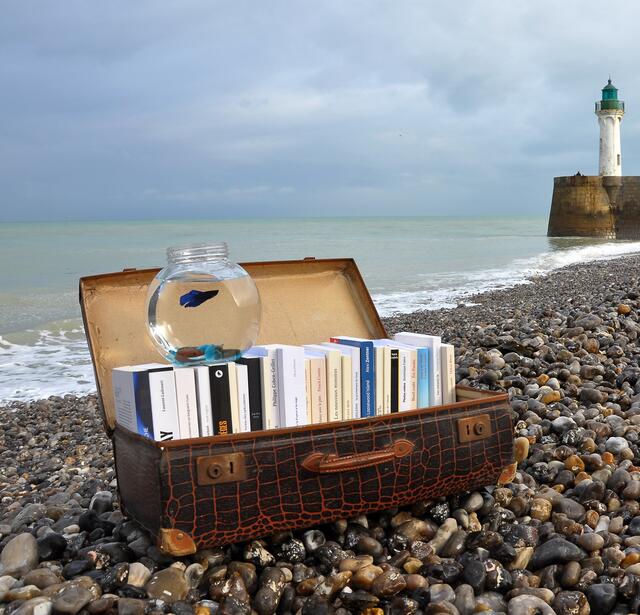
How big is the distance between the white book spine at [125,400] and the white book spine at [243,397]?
0.33 metres

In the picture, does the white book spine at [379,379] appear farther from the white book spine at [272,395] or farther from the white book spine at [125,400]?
the white book spine at [125,400]

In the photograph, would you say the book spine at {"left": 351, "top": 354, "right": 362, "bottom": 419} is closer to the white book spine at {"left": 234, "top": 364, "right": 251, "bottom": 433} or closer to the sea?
the white book spine at {"left": 234, "top": 364, "right": 251, "bottom": 433}

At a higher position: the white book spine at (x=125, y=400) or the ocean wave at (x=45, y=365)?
the white book spine at (x=125, y=400)

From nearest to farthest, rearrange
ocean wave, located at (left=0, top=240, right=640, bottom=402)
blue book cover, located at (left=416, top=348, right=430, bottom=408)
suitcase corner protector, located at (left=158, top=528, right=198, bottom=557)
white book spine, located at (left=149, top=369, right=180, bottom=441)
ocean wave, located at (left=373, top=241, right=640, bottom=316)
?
suitcase corner protector, located at (left=158, top=528, right=198, bottom=557) → white book spine, located at (left=149, top=369, right=180, bottom=441) → blue book cover, located at (left=416, top=348, right=430, bottom=408) → ocean wave, located at (left=0, top=240, right=640, bottom=402) → ocean wave, located at (left=373, top=241, right=640, bottom=316)

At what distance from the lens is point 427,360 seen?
8.90 ft

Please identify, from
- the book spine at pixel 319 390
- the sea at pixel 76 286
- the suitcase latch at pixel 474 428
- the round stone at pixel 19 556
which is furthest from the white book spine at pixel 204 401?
the sea at pixel 76 286

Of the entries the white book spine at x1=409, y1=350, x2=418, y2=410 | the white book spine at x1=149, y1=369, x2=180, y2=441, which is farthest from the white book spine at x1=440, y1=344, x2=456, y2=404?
the white book spine at x1=149, y1=369, x2=180, y2=441

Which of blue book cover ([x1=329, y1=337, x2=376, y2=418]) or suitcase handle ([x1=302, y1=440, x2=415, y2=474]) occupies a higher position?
blue book cover ([x1=329, y1=337, x2=376, y2=418])

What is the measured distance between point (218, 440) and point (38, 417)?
5.25 m

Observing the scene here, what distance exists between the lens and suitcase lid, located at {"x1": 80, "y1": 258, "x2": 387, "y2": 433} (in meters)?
2.78

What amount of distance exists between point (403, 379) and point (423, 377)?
3.8 inches

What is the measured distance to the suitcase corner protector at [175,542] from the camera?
6.93ft

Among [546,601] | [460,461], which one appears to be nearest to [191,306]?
[460,461]

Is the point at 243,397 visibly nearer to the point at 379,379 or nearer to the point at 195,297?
the point at 195,297
